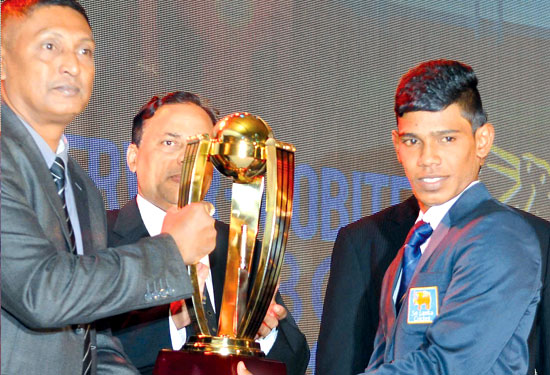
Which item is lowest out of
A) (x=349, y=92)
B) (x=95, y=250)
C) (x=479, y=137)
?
(x=95, y=250)

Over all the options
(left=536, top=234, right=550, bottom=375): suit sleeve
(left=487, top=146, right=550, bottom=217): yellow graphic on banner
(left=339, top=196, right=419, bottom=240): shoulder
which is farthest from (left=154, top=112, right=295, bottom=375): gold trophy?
(left=487, top=146, right=550, bottom=217): yellow graphic on banner

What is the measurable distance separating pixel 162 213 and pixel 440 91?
0.87 m

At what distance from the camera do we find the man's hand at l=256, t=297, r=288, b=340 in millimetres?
2090

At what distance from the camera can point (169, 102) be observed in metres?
2.47

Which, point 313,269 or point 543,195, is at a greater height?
point 543,195

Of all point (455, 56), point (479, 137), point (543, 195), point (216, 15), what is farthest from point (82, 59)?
point (543, 195)

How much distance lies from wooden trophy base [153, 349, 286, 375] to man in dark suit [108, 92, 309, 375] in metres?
0.53

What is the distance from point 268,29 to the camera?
318cm

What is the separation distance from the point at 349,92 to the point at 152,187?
3.84ft

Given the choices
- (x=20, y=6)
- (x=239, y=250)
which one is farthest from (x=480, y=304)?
(x=20, y=6)

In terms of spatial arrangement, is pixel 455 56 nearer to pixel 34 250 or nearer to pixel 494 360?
pixel 494 360

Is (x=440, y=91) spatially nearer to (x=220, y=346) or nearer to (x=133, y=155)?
(x=220, y=346)

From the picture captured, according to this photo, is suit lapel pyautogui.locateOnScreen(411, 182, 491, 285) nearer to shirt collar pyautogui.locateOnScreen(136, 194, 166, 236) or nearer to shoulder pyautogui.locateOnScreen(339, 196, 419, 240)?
shoulder pyautogui.locateOnScreen(339, 196, 419, 240)

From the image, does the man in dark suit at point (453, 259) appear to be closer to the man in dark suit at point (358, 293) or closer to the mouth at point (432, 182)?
the mouth at point (432, 182)
